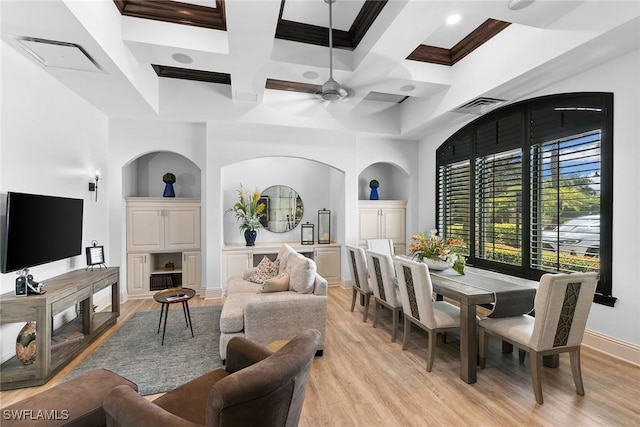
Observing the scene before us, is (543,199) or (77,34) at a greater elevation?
(77,34)

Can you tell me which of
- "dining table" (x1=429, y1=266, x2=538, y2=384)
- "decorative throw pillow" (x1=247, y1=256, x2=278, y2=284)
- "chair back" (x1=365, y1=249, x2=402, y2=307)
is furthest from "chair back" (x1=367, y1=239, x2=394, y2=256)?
"dining table" (x1=429, y1=266, x2=538, y2=384)

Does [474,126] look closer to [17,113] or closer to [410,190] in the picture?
[410,190]

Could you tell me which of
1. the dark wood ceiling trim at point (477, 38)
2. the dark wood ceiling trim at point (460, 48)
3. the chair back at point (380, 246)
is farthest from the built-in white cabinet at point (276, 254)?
the dark wood ceiling trim at point (477, 38)

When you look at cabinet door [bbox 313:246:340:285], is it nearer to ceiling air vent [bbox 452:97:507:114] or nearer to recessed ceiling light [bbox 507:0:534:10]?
ceiling air vent [bbox 452:97:507:114]

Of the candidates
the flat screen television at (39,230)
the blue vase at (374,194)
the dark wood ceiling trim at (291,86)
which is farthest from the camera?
the blue vase at (374,194)

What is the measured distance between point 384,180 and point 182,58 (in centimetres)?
465

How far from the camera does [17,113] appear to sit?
281 cm

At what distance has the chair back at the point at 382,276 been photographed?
344cm

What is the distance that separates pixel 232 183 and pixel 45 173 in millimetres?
3060

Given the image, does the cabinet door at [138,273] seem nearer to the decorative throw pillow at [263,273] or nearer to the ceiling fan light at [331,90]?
the decorative throw pillow at [263,273]

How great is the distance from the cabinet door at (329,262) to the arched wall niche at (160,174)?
2.46 m

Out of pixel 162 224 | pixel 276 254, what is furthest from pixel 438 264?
pixel 162 224

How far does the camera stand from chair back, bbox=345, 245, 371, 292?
4.08 meters

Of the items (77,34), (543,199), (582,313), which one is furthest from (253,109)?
(582,313)
